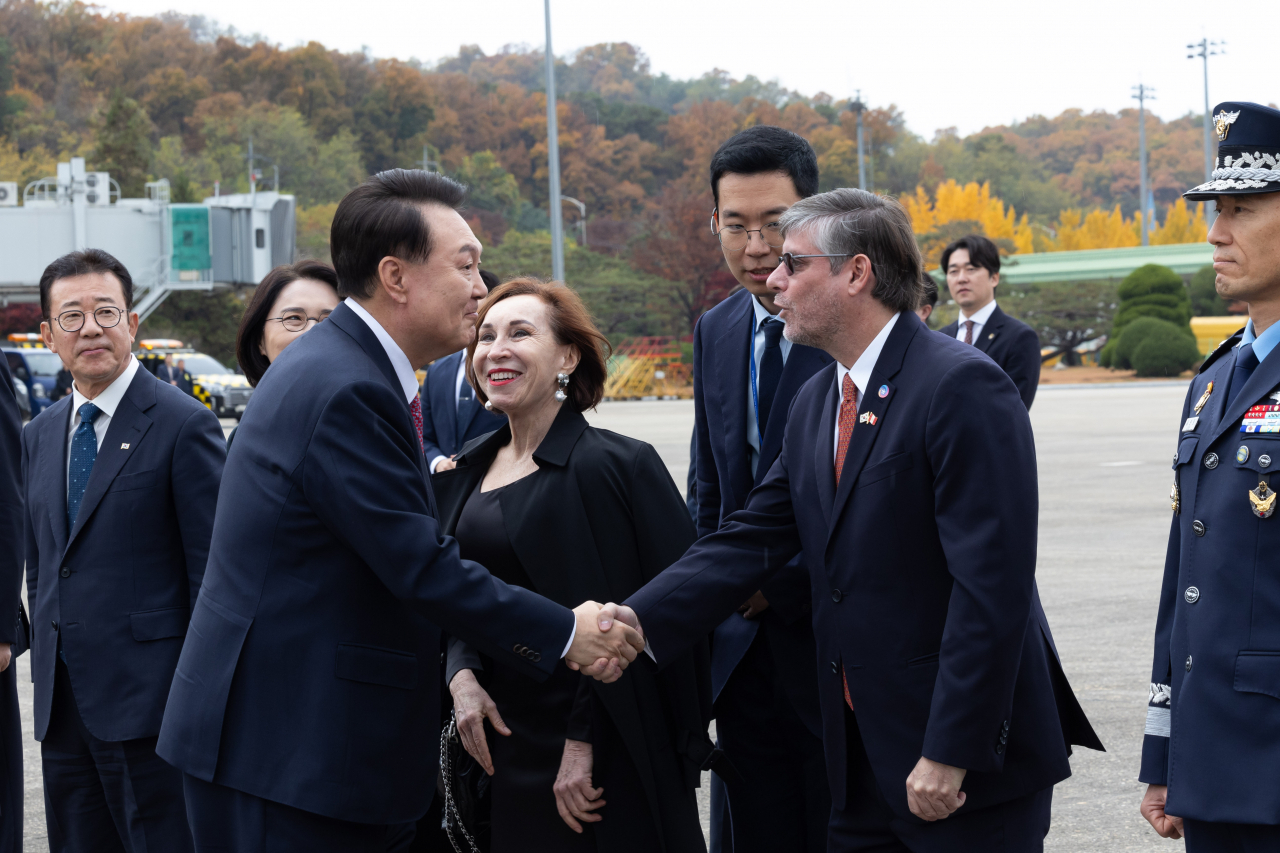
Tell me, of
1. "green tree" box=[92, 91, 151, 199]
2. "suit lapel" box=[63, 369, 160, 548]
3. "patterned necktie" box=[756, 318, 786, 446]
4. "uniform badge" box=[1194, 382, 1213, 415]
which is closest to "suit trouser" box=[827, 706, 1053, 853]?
"uniform badge" box=[1194, 382, 1213, 415]

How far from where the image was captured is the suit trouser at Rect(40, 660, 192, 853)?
11.3 feet

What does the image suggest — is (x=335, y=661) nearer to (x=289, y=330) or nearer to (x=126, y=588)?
(x=126, y=588)

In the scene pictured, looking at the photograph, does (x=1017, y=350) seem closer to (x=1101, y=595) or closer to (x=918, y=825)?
(x=1101, y=595)

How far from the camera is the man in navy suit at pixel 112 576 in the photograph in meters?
3.46

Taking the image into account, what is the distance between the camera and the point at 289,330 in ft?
13.9

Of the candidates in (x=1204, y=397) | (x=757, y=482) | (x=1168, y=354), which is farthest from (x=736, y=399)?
(x=1168, y=354)

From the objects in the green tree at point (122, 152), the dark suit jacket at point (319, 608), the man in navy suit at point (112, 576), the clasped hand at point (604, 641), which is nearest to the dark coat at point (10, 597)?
the man in navy suit at point (112, 576)

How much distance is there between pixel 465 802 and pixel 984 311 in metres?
5.42

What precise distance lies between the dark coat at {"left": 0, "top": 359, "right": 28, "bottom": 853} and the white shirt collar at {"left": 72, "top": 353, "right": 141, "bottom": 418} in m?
0.17

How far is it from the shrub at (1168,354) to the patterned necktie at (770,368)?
36.8m

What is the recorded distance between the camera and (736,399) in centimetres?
349

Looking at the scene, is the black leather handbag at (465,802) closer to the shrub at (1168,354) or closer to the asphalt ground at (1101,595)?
the asphalt ground at (1101,595)

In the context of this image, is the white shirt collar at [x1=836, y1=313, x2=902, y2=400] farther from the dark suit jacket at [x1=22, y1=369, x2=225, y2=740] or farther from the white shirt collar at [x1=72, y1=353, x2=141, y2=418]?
the white shirt collar at [x1=72, y1=353, x2=141, y2=418]

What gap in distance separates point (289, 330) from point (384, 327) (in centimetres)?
162
